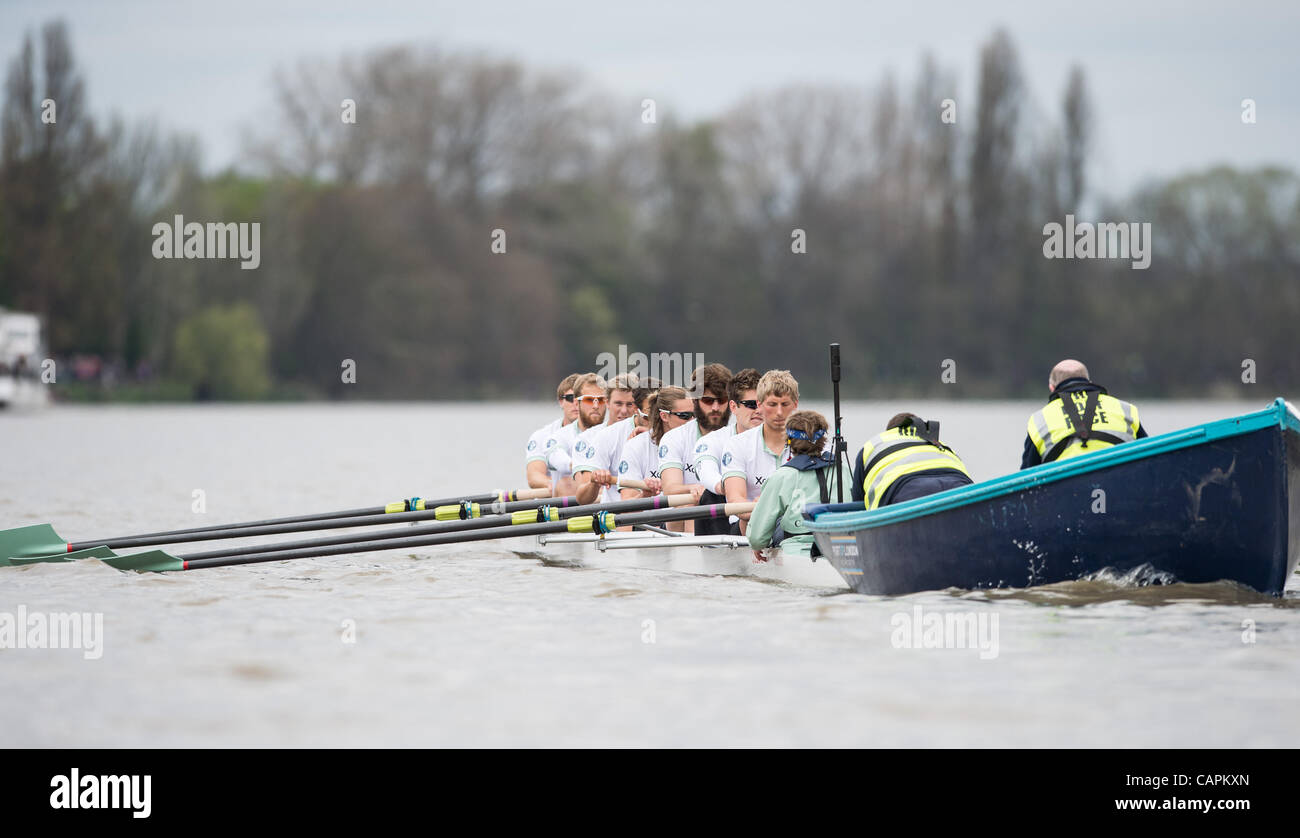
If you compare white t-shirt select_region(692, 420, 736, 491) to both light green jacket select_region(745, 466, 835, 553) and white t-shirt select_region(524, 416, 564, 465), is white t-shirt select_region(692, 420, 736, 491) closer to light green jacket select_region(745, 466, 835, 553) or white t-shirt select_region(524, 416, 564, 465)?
light green jacket select_region(745, 466, 835, 553)

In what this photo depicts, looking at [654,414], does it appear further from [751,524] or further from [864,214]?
[864,214]

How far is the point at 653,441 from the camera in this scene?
11.1m

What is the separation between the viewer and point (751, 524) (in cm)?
916

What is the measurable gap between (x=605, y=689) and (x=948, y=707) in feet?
4.75

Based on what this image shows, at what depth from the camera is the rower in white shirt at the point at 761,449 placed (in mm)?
9516

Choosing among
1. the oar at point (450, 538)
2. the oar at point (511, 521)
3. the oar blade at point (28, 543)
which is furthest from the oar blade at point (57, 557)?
the oar at point (511, 521)

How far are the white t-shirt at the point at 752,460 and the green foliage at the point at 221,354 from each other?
4838cm

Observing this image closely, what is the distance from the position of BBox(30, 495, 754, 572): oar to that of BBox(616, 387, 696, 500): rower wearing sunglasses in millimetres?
919

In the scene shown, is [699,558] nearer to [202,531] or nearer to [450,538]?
[450,538]

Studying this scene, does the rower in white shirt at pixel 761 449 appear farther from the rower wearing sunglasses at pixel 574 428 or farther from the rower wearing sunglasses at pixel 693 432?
the rower wearing sunglasses at pixel 574 428

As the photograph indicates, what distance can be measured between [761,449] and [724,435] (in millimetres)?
333

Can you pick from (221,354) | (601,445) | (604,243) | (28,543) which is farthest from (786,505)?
(604,243)

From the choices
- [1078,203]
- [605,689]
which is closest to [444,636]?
[605,689]
